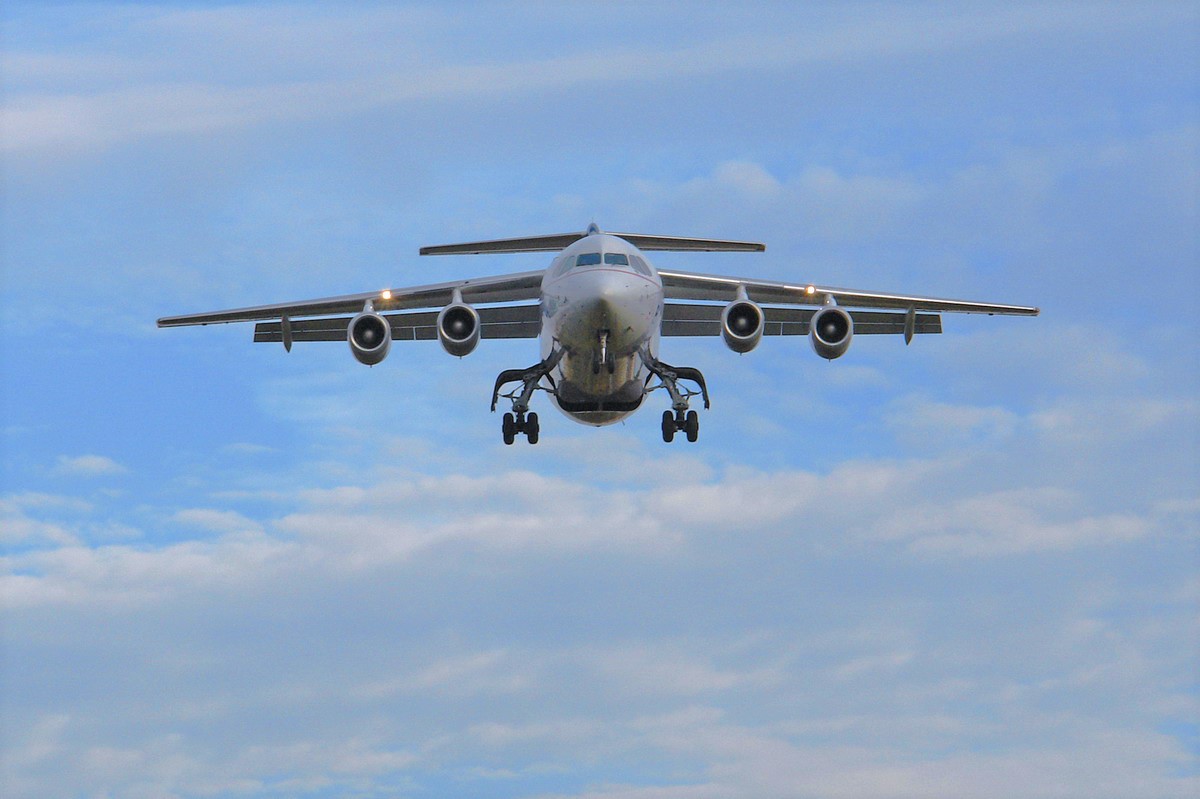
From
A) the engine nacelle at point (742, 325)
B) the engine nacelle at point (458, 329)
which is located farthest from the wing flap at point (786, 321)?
the engine nacelle at point (458, 329)

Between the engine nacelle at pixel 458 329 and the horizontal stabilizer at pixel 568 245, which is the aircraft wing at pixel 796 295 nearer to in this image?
the horizontal stabilizer at pixel 568 245

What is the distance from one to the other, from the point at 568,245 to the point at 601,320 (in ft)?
14.5

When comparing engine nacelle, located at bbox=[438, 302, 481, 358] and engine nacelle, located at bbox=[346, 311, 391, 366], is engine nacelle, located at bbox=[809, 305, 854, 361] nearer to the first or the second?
Result: engine nacelle, located at bbox=[438, 302, 481, 358]

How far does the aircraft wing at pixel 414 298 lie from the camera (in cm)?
2838

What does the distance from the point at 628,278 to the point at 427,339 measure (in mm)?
7292

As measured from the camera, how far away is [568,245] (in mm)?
28375

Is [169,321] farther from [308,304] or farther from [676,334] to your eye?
[676,334]

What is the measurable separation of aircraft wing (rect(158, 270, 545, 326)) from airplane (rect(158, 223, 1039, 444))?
0.08 ft

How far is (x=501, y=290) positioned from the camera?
28594 mm

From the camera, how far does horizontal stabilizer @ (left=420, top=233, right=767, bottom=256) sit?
28.2 m

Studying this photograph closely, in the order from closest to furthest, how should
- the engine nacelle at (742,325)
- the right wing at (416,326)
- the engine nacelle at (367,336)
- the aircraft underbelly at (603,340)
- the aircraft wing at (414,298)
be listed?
the aircraft underbelly at (603,340) < the engine nacelle at (742,325) < the engine nacelle at (367,336) < the aircraft wing at (414,298) < the right wing at (416,326)

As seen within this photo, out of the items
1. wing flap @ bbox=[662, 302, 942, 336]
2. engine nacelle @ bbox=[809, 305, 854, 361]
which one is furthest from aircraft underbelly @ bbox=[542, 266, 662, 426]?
wing flap @ bbox=[662, 302, 942, 336]

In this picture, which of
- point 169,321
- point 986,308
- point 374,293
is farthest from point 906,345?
point 169,321

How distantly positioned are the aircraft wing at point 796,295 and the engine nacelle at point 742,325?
5.25ft
